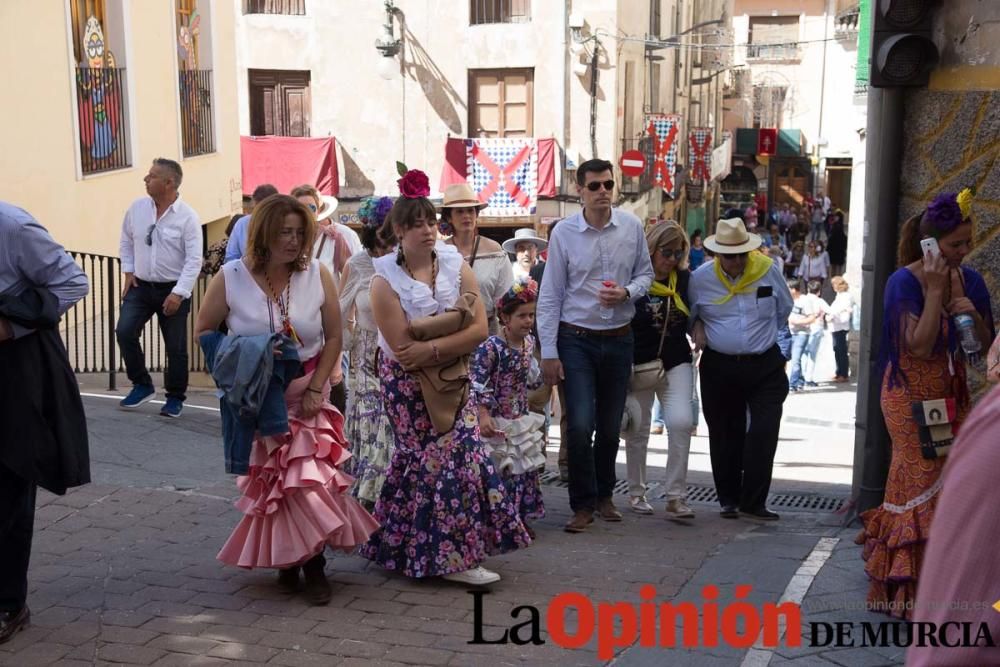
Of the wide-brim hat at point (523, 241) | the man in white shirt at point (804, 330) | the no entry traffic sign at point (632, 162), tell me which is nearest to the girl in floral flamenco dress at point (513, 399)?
the wide-brim hat at point (523, 241)

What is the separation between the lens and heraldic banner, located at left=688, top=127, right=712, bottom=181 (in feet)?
114

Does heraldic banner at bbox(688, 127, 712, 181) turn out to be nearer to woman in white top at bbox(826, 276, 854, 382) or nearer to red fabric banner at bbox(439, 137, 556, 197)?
red fabric banner at bbox(439, 137, 556, 197)

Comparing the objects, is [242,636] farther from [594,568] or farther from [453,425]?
[594,568]

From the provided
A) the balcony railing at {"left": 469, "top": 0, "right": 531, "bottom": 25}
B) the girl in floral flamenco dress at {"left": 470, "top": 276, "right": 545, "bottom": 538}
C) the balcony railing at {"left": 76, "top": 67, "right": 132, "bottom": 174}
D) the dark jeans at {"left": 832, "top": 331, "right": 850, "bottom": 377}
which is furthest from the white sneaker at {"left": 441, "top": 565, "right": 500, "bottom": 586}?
the balcony railing at {"left": 469, "top": 0, "right": 531, "bottom": 25}

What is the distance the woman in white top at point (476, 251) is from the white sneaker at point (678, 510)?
1.50 meters

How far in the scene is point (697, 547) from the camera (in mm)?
6465

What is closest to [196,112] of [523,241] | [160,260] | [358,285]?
[523,241]

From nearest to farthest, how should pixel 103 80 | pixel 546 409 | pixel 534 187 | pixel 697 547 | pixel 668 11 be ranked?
pixel 697 547
pixel 546 409
pixel 103 80
pixel 534 187
pixel 668 11

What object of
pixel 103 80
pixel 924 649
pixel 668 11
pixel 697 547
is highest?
pixel 668 11

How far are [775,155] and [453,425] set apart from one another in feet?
149

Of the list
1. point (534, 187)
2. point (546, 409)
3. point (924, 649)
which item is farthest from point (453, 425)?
point (534, 187)

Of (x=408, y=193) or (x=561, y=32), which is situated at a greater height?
(x=561, y=32)

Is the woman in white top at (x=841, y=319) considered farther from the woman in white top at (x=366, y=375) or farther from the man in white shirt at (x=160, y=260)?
the woman in white top at (x=366, y=375)

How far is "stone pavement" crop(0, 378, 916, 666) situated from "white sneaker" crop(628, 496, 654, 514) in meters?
0.18
